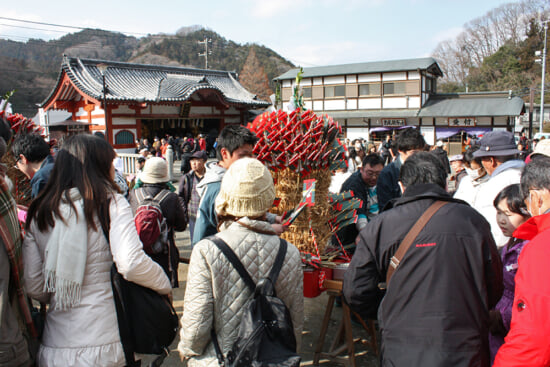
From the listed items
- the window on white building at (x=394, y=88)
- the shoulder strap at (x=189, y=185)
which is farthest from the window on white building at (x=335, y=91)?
the shoulder strap at (x=189, y=185)

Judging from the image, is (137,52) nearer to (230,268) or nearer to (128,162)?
(128,162)

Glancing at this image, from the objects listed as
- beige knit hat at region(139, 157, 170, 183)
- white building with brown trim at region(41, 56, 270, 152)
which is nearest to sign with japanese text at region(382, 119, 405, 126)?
white building with brown trim at region(41, 56, 270, 152)

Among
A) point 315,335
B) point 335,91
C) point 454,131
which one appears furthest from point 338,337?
point 335,91

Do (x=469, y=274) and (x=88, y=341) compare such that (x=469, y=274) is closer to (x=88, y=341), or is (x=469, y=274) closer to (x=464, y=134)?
(x=88, y=341)

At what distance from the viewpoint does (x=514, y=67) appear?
32562 mm

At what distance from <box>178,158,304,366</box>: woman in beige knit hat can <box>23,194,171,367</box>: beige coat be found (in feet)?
0.95

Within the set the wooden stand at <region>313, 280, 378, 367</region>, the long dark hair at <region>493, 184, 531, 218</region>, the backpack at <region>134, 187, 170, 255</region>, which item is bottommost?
the wooden stand at <region>313, 280, 378, 367</region>

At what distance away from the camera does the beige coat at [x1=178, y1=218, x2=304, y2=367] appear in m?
1.59

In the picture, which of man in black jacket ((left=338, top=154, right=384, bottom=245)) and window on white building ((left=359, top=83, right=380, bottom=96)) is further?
window on white building ((left=359, top=83, right=380, bottom=96))

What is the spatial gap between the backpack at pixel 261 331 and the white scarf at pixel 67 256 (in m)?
0.59

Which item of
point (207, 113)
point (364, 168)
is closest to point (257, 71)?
point (207, 113)

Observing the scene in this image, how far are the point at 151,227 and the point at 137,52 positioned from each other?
68.4m

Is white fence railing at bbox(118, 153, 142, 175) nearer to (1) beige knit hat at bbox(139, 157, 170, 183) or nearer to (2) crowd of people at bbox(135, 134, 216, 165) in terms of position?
(2) crowd of people at bbox(135, 134, 216, 165)

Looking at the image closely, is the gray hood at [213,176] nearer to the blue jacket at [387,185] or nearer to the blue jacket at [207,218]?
the blue jacket at [207,218]
